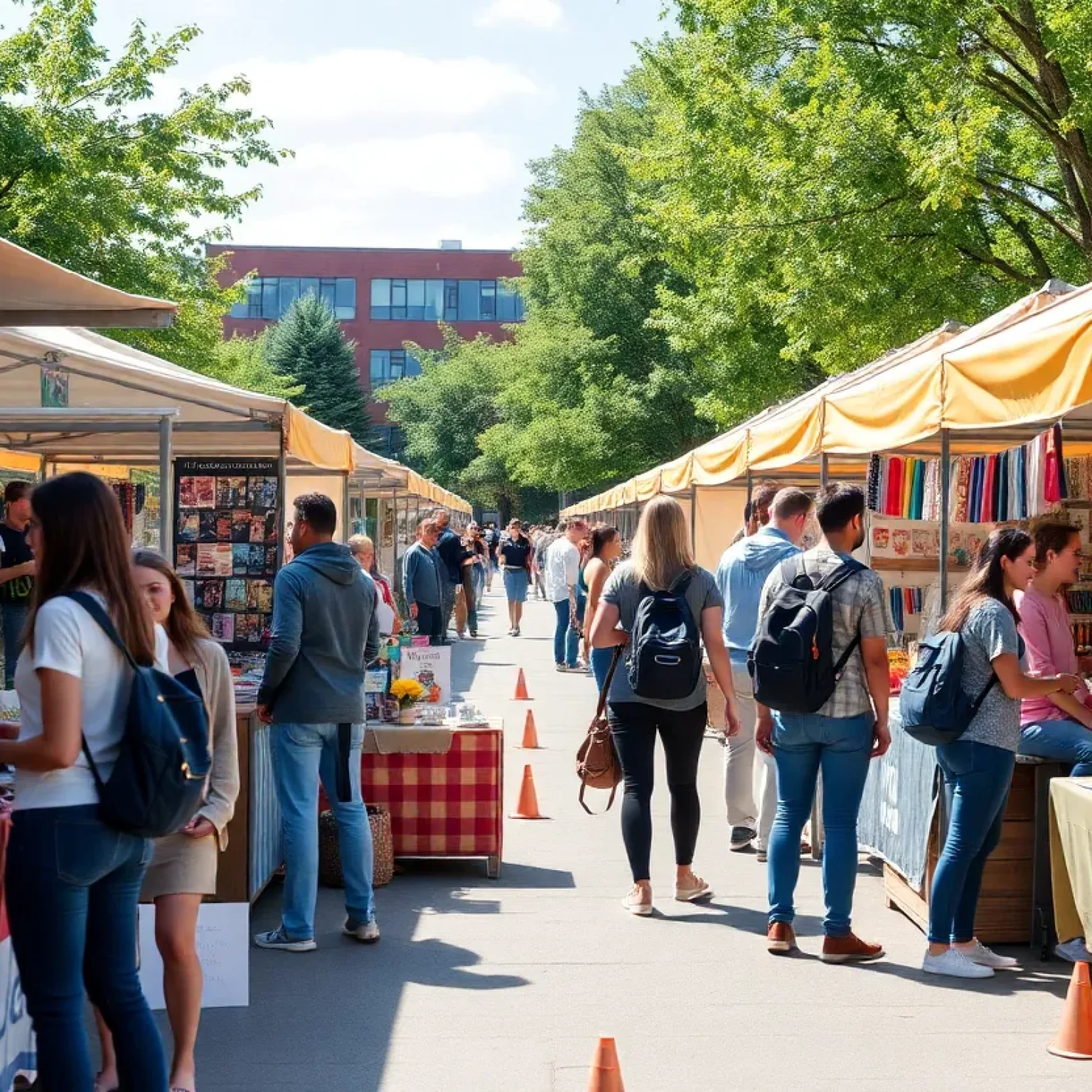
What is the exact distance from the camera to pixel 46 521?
12.4 feet

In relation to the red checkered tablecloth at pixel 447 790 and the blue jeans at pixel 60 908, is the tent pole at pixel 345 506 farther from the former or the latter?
the blue jeans at pixel 60 908

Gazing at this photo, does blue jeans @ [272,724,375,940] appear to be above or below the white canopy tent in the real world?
below

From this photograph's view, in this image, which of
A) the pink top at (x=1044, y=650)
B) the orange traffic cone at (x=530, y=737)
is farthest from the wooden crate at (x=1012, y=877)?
the orange traffic cone at (x=530, y=737)

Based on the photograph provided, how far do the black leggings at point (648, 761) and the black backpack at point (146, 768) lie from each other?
12.0 ft

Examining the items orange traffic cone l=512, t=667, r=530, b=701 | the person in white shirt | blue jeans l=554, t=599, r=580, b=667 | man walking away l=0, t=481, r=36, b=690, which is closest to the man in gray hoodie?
man walking away l=0, t=481, r=36, b=690

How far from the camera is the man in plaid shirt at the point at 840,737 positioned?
20.8 ft

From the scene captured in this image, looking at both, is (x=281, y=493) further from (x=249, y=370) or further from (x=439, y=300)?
(x=439, y=300)

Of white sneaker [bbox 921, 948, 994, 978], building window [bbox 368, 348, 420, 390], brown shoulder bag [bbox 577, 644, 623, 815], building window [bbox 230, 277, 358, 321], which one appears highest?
building window [bbox 230, 277, 358, 321]

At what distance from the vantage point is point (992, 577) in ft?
20.3

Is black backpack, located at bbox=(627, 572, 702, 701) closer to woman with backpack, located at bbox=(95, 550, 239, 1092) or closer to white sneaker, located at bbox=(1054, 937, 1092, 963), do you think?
white sneaker, located at bbox=(1054, 937, 1092, 963)

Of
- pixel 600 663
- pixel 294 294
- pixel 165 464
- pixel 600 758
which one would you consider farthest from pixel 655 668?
pixel 294 294

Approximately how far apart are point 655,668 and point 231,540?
395 cm

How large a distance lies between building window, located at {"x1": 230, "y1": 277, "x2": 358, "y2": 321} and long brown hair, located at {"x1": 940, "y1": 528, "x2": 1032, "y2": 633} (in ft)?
257

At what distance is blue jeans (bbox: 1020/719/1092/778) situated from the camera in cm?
646
